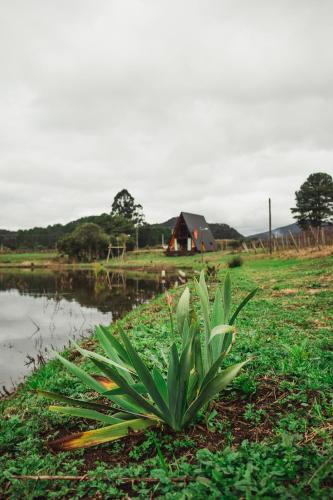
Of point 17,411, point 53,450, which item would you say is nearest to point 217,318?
point 53,450

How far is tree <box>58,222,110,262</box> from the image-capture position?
41.0m

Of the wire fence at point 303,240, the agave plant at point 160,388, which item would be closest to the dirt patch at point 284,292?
the agave plant at point 160,388

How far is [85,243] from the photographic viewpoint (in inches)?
1624

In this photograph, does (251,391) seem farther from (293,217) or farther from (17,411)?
(293,217)

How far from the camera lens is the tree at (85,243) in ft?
134

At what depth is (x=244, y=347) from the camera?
3.56 metres

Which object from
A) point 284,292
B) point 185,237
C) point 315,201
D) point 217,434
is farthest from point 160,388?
point 315,201

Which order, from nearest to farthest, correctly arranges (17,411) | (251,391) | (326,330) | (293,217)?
(251,391) → (17,411) → (326,330) → (293,217)

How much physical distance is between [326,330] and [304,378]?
6.44 feet

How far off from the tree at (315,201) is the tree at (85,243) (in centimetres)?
2857

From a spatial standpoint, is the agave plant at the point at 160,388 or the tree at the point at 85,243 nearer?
the agave plant at the point at 160,388

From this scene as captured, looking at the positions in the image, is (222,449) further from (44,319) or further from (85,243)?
(85,243)

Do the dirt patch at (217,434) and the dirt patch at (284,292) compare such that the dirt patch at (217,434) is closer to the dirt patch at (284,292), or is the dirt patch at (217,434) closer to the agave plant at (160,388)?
the agave plant at (160,388)

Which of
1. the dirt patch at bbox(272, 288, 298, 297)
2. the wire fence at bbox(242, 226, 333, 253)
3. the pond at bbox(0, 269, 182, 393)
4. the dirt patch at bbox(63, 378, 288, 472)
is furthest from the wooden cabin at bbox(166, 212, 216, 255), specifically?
A: the dirt patch at bbox(63, 378, 288, 472)
